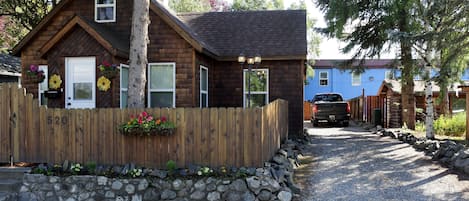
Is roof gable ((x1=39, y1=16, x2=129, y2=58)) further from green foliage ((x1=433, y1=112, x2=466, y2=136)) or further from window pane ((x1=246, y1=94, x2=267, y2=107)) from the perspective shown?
green foliage ((x1=433, y1=112, x2=466, y2=136))

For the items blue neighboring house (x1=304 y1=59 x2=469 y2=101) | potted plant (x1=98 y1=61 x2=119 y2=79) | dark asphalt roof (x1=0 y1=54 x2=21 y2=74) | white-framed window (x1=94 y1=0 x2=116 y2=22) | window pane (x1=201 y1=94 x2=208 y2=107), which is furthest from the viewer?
blue neighboring house (x1=304 y1=59 x2=469 y2=101)

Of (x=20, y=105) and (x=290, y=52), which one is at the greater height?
(x=290, y=52)

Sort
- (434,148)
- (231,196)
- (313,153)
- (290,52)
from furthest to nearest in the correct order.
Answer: (290,52)
(313,153)
(434,148)
(231,196)

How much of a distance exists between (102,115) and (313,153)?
634 cm

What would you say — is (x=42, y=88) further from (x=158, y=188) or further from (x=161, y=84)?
(x=158, y=188)

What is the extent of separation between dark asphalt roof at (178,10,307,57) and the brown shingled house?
3cm

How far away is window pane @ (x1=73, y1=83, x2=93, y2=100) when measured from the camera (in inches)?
438

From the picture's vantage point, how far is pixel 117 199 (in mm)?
7145

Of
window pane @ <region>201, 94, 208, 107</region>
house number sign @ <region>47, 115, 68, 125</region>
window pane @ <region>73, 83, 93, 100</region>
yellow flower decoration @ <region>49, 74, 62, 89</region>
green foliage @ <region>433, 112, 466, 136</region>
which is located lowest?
green foliage @ <region>433, 112, 466, 136</region>

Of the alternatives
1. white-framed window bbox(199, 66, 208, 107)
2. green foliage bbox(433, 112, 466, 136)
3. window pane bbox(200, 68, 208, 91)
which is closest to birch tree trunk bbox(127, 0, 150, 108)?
white-framed window bbox(199, 66, 208, 107)

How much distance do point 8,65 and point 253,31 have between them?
11.2 metres

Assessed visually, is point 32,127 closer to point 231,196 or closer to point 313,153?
point 231,196

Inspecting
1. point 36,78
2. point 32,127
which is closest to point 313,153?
point 32,127

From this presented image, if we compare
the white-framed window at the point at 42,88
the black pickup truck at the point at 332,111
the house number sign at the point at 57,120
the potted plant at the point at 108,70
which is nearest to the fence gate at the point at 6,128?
the house number sign at the point at 57,120
